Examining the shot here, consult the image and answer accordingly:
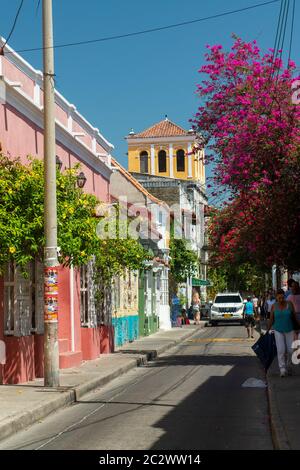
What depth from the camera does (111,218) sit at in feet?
74.2

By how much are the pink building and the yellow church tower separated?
58.3 meters

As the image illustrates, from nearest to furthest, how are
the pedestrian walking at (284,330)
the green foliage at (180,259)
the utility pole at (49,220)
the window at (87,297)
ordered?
the utility pole at (49,220) → the pedestrian walking at (284,330) → the window at (87,297) → the green foliage at (180,259)

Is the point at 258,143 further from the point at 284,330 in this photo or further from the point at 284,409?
the point at 284,409

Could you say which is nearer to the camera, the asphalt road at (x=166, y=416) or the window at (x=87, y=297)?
the asphalt road at (x=166, y=416)

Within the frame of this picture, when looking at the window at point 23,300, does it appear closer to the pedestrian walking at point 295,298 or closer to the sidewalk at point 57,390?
the sidewalk at point 57,390

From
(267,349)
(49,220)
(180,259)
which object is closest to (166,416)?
(49,220)

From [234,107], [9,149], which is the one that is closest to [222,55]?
[234,107]

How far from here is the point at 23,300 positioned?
16.6 meters

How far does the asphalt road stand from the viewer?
9656 millimetres

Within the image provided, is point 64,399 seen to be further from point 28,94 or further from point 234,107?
point 234,107

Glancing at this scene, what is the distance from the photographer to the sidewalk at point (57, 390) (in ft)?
37.8

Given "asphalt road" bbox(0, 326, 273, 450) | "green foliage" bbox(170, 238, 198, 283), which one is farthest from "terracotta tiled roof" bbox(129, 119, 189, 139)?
"asphalt road" bbox(0, 326, 273, 450)

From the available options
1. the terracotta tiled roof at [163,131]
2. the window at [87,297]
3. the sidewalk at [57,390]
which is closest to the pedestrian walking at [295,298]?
the sidewalk at [57,390]

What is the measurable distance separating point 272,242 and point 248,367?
119 inches
